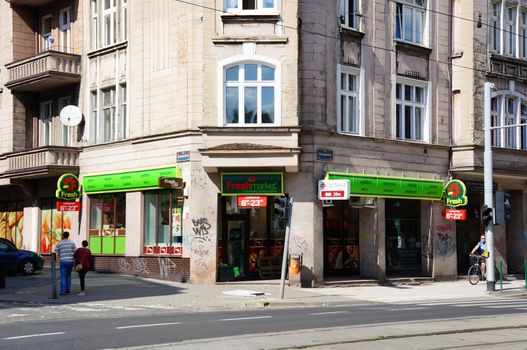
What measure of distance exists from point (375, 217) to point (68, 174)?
12.3m

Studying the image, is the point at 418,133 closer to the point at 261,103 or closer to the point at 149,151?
the point at 261,103

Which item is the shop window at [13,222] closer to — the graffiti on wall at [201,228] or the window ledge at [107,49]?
the window ledge at [107,49]

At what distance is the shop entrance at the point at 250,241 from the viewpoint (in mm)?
28141

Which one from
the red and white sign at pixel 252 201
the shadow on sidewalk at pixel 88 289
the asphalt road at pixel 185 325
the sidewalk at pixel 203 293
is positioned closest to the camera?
the asphalt road at pixel 185 325

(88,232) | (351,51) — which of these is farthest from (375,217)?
(88,232)

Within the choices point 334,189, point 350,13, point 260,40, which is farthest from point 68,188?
point 350,13

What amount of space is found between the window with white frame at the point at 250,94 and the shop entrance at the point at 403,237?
22.6 ft

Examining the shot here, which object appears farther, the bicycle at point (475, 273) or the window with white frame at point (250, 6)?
the bicycle at point (475, 273)

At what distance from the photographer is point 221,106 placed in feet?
89.4

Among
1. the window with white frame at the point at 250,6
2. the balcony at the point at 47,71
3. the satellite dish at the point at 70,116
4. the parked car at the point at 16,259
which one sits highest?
the window with white frame at the point at 250,6

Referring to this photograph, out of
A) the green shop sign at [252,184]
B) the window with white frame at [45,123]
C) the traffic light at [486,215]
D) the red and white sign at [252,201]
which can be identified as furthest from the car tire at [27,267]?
the traffic light at [486,215]

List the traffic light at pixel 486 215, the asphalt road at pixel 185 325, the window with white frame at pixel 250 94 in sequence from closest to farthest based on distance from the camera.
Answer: the asphalt road at pixel 185 325, the window with white frame at pixel 250 94, the traffic light at pixel 486 215

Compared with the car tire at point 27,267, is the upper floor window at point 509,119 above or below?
above

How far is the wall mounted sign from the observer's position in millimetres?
27906
